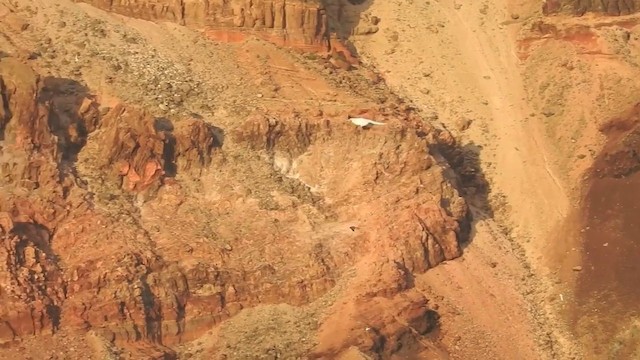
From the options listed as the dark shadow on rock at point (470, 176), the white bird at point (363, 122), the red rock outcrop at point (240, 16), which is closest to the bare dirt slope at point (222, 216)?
the dark shadow on rock at point (470, 176)

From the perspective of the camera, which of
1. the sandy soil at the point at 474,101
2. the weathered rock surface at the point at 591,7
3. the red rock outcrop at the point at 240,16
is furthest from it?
the weathered rock surface at the point at 591,7

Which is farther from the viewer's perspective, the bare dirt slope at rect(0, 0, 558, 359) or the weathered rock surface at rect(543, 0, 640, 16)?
the weathered rock surface at rect(543, 0, 640, 16)

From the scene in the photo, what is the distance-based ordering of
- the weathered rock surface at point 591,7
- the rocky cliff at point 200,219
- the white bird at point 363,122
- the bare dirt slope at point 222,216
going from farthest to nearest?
the weathered rock surface at point 591,7
the white bird at point 363,122
the bare dirt slope at point 222,216
the rocky cliff at point 200,219

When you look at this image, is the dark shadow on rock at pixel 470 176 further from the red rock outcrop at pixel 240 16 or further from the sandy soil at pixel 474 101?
the red rock outcrop at pixel 240 16

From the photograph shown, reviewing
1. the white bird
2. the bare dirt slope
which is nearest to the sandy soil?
the bare dirt slope

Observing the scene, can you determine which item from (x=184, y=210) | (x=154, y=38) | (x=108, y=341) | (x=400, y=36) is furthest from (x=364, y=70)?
(x=108, y=341)

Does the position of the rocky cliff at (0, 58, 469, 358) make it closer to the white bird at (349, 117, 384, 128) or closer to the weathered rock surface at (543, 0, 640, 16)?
the white bird at (349, 117, 384, 128)
